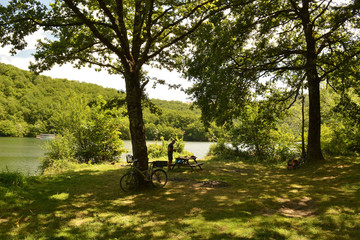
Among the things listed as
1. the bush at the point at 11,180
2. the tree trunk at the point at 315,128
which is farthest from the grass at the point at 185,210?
the tree trunk at the point at 315,128

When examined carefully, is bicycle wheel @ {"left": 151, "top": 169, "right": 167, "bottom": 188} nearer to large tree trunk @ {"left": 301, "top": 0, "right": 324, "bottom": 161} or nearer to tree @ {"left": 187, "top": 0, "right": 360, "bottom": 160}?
tree @ {"left": 187, "top": 0, "right": 360, "bottom": 160}

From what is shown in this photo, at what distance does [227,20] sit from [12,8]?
375 inches

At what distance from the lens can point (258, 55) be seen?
11328 millimetres

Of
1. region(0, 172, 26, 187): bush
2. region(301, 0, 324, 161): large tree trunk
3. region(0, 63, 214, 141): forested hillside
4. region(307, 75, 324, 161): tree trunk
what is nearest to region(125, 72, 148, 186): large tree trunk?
region(0, 172, 26, 187): bush

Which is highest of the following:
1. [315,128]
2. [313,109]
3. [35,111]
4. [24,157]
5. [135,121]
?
[35,111]

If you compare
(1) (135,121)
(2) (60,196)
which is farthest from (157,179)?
(2) (60,196)

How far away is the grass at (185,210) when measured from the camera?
4069 mm

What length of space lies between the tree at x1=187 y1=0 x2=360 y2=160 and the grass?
4.67 metres

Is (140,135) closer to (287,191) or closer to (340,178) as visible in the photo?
(287,191)

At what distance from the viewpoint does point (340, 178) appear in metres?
8.47

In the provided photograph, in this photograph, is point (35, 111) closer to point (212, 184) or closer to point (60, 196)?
point (60, 196)

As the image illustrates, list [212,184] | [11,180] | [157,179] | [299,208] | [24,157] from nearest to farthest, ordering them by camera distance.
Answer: [299,208] → [11,180] → [157,179] → [212,184] → [24,157]

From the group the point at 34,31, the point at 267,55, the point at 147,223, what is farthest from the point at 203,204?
the point at 267,55

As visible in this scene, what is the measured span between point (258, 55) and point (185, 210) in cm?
896
